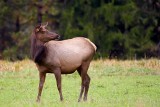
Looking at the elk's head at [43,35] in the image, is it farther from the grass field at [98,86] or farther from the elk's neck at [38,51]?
the grass field at [98,86]

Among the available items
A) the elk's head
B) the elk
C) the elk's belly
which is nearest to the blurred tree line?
the elk

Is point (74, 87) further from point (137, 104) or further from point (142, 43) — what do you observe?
point (142, 43)

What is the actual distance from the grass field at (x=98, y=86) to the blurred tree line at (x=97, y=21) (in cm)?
1548

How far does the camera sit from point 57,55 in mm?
15570

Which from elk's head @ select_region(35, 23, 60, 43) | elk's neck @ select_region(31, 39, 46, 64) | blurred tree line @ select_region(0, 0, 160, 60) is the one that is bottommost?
blurred tree line @ select_region(0, 0, 160, 60)

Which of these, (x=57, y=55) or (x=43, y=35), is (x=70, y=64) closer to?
(x=57, y=55)

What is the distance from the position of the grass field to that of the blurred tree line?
15477mm

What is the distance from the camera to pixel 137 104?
13.8 meters

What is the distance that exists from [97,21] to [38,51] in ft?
84.1

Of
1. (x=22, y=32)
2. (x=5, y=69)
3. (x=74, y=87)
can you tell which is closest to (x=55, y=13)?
(x=22, y=32)

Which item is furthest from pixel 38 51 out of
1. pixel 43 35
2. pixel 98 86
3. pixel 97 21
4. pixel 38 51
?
pixel 97 21

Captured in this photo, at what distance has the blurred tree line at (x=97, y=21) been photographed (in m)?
39.1

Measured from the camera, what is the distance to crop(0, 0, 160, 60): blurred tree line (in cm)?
3906

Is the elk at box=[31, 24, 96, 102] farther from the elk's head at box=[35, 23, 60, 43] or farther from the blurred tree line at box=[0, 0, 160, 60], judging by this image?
the blurred tree line at box=[0, 0, 160, 60]
